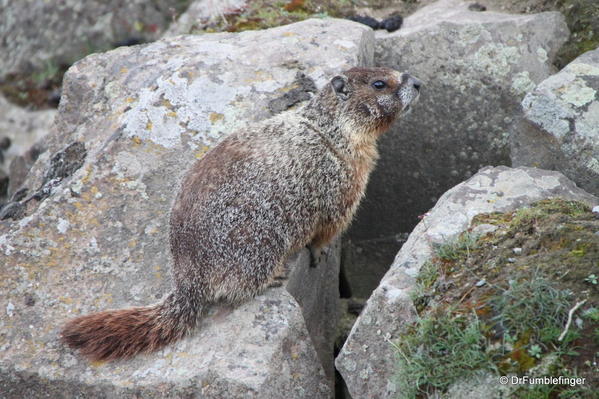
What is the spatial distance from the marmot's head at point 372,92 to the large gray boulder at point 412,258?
3.37 ft

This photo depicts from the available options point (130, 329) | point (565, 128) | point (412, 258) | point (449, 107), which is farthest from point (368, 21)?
point (130, 329)

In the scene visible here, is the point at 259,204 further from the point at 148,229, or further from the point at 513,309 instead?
the point at 513,309

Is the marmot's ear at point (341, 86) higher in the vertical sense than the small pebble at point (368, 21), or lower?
higher

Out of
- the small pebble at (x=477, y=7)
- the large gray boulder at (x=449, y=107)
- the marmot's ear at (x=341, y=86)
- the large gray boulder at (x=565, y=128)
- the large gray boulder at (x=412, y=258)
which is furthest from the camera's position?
the small pebble at (x=477, y=7)

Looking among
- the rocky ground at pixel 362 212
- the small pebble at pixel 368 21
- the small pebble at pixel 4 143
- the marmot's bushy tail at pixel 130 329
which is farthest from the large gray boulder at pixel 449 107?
the small pebble at pixel 4 143

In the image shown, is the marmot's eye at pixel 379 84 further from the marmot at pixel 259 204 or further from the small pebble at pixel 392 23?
the small pebble at pixel 392 23

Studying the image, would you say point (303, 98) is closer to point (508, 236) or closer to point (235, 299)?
point (235, 299)

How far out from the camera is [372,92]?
6.33m

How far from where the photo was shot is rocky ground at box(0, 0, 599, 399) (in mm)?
4129

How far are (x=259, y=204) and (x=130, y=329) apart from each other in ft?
4.23

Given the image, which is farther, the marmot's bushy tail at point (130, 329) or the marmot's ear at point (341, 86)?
the marmot's ear at point (341, 86)

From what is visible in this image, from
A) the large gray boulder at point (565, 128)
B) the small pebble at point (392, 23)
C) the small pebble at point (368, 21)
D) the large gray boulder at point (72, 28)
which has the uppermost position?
the large gray boulder at point (565, 128)

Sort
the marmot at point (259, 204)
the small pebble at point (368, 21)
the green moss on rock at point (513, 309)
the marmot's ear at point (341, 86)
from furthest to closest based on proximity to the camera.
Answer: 1. the small pebble at point (368, 21)
2. the marmot's ear at point (341, 86)
3. the marmot at point (259, 204)
4. the green moss on rock at point (513, 309)

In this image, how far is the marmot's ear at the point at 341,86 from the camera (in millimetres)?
6301
